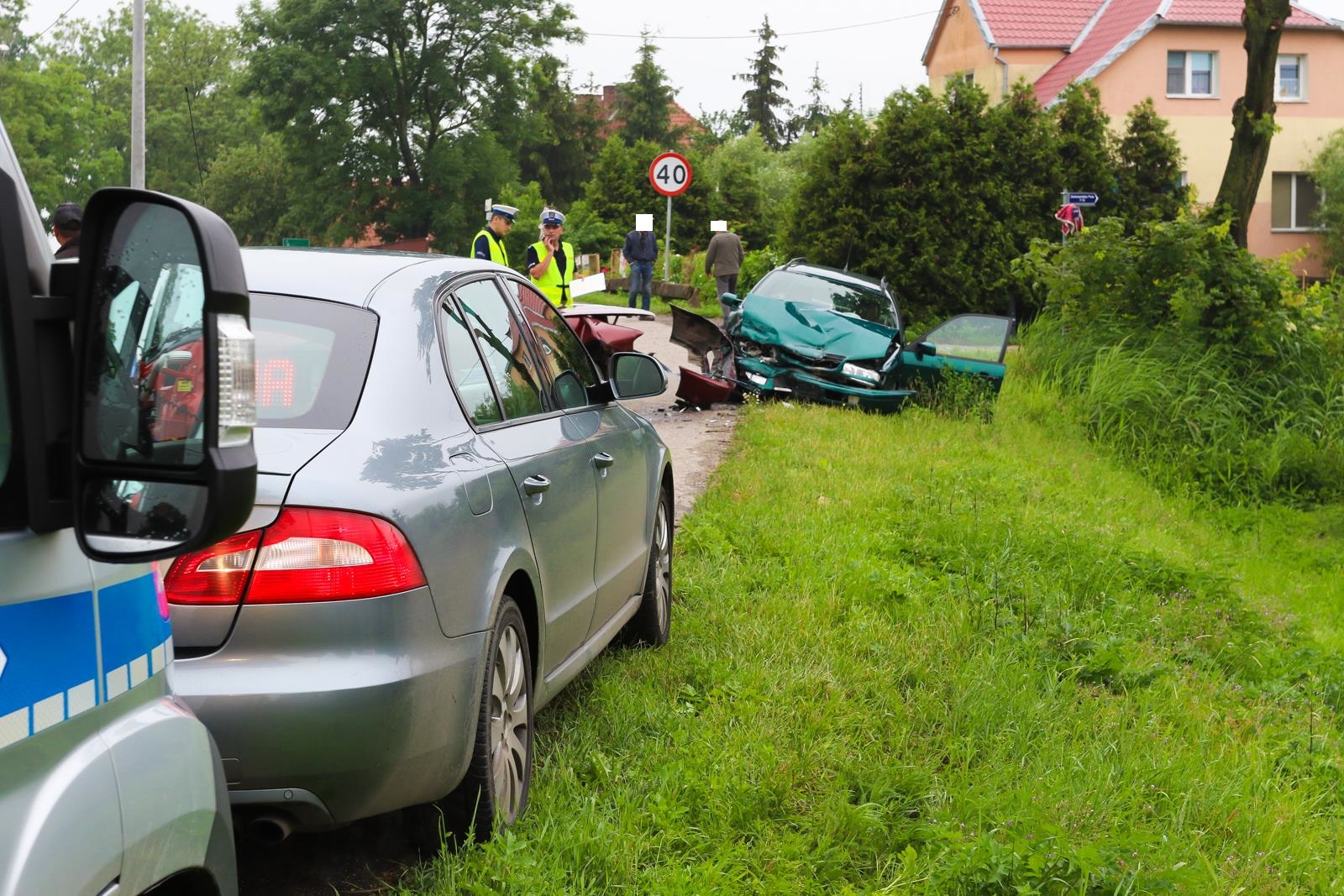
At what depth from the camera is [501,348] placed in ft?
15.5

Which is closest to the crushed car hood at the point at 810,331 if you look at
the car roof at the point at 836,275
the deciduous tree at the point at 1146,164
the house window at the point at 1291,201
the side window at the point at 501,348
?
the car roof at the point at 836,275

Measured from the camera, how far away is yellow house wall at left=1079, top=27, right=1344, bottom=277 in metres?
42.2

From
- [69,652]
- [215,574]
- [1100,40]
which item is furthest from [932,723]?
[1100,40]

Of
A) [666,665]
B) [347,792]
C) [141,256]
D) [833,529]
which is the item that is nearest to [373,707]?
[347,792]

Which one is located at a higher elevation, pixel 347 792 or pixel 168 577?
pixel 168 577

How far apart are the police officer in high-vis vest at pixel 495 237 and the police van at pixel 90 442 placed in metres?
9.48

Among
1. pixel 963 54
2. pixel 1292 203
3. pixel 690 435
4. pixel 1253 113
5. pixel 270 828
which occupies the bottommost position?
pixel 270 828

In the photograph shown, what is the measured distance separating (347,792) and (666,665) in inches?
108

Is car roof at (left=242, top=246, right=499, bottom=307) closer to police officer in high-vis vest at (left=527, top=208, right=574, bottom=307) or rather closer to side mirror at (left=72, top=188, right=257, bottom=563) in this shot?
side mirror at (left=72, top=188, right=257, bottom=563)

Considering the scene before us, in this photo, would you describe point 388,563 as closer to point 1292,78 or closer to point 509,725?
point 509,725

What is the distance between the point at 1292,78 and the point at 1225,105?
10.5ft

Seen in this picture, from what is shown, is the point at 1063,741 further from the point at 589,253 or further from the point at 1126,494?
the point at 589,253

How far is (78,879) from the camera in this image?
5.64ft

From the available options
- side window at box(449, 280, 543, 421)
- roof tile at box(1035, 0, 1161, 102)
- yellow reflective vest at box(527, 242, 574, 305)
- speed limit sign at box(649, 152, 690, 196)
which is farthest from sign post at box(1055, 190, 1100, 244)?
roof tile at box(1035, 0, 1161, 102)
